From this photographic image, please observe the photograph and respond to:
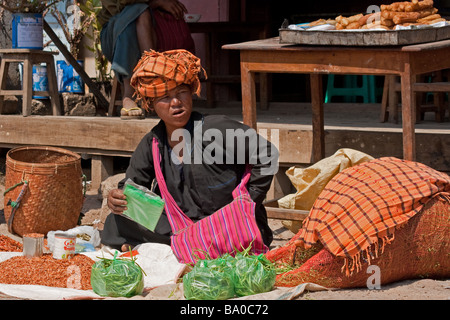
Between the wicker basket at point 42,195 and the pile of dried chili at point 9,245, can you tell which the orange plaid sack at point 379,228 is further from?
the wicker basket at point 42,195

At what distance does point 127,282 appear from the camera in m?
3.46

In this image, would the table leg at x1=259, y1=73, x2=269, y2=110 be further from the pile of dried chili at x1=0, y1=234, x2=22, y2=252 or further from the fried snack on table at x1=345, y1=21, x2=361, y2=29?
the pile of dried chili at x1=0, y1=234, x2=22, y2=252

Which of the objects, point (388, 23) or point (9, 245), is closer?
point (388, 23)

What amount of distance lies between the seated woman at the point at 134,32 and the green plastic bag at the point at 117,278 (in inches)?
106

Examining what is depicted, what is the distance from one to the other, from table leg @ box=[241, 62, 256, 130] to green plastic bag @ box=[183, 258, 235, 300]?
1.26m

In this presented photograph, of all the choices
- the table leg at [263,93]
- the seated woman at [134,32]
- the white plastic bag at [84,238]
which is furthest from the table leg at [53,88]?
the white plastic bag at [84,238]

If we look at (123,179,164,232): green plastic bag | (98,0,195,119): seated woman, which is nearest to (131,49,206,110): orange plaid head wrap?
(123,179,164,232): green plastic bag

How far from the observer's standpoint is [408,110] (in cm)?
387

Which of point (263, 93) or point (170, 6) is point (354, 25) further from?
point (263, 93)

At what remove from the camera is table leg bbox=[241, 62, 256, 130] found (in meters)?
4.27

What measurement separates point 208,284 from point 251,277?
20 cm

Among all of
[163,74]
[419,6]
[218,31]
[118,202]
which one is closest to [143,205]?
[118,202]
